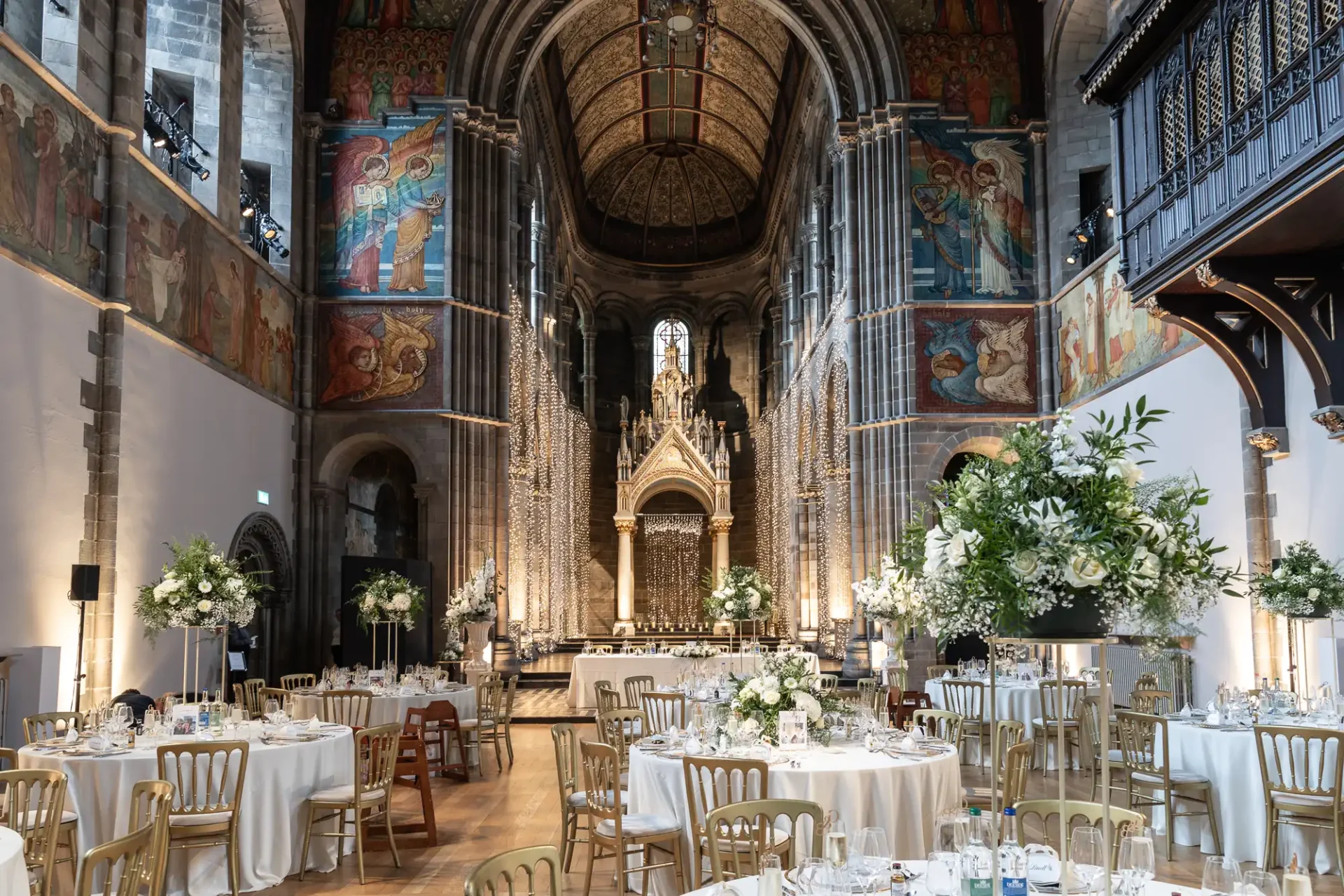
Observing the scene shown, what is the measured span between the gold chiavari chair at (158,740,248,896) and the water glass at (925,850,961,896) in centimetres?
444

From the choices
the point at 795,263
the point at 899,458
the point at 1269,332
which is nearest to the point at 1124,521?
the point at 1269,332

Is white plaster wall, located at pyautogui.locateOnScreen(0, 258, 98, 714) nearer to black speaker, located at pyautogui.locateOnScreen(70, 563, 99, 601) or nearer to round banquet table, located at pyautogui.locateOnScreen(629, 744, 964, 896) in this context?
black speaker, located at pyautogui.locateOnScreen(70, 563, 99, 601)

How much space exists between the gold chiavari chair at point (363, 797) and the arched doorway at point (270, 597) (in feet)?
29.0

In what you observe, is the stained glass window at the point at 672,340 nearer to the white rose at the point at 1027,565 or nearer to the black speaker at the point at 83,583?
the black speaker at the point at 83,583

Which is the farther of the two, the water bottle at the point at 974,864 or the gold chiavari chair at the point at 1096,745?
the gold chiavari chair at the point at 1096,745

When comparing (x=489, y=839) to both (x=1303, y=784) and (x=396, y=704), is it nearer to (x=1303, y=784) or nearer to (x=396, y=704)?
(x=396, y=704)

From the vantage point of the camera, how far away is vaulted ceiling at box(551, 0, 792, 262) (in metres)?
24.9

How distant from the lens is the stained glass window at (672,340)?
33562 mm

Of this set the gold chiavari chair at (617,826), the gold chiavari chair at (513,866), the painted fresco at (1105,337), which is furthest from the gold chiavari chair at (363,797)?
the painted fresco at (1105,337)

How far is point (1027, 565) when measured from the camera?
2.97m

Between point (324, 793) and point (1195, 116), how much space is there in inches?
339

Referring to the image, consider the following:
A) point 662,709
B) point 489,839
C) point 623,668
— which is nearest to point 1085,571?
point 662,709

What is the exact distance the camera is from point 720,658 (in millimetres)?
14703

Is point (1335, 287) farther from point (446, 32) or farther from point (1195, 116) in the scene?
point (446, 32)
